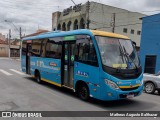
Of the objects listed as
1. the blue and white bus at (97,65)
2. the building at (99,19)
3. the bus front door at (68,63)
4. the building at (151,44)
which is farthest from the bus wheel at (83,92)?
the building at (99,19)

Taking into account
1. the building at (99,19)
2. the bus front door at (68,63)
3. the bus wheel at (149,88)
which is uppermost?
the building at (99,19)

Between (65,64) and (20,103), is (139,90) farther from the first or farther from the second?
(20,103)

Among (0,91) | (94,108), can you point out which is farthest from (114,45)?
(0,91)

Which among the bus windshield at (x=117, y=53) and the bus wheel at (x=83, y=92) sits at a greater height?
the bus windshield at (x=117, y=53)

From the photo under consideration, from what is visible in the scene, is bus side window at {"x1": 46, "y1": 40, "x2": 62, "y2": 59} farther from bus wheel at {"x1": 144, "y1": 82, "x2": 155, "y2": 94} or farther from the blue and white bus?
bus wheel at {"x1": 144, "y1": 82, "x2": 155, "y2": 94}

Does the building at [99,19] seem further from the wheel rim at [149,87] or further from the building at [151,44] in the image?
the wheel rim at [149,87]

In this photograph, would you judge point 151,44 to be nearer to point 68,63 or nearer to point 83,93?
point 68,63

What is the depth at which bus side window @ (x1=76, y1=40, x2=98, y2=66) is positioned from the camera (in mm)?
8047

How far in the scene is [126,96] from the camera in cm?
776

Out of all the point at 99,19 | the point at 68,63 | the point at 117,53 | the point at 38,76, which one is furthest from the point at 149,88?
the point at 99,19

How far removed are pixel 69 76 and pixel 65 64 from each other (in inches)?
24.9

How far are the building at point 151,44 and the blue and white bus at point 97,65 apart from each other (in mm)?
11766

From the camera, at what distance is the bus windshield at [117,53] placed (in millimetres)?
7852

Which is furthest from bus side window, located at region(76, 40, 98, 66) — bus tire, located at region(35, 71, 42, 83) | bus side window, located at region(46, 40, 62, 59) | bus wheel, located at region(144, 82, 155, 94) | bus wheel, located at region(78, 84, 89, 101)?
bus wheel, located at region(144, 82, 155, 94)
